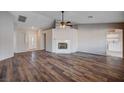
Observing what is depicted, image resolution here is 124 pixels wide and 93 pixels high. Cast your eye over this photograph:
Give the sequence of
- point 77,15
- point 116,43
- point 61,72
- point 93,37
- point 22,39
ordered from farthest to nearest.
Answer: point 22,39 < point 93,37 < point 116,43 < point 77,15 < point 61,72

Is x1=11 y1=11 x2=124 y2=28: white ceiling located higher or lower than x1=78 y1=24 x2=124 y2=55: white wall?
higher

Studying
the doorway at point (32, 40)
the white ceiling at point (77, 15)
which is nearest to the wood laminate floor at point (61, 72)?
the white ceiling at point (77, 15)

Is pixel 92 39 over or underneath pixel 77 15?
underneath

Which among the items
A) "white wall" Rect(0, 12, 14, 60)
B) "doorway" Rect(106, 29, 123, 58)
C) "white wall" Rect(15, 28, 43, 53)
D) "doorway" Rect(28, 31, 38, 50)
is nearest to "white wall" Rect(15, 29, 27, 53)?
"white wall" Rect(15, 28, 43, 53)

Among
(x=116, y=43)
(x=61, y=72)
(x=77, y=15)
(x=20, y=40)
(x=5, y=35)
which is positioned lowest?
(x=61, y=72)

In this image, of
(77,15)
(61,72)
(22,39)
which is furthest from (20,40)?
(61,72)

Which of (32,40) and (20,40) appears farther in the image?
(32,40)

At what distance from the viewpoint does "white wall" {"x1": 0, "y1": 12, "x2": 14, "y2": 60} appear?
5.80 m

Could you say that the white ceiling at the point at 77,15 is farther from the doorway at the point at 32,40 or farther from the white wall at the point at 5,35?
the doorway at the point at 32,40

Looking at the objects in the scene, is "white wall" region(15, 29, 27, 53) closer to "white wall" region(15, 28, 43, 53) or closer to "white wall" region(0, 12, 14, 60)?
"white wall" region(15, 28, 43, 53)

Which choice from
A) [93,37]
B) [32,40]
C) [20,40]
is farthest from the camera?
[32,40]

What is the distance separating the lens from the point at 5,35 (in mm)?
6090

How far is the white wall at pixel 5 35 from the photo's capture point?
580 cm

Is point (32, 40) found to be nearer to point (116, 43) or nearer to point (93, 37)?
point (93, 37)
